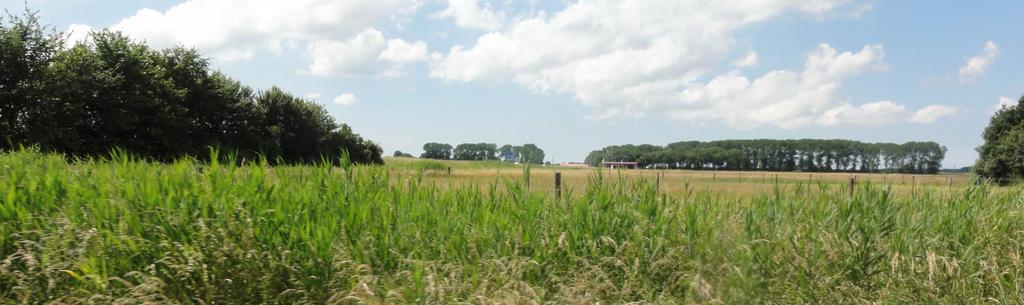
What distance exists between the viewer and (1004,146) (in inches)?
1598

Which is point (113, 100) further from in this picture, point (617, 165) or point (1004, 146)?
point (1004, 146)

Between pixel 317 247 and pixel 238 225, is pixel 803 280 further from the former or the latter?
pixel 238 225

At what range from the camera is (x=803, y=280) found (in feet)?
15.1

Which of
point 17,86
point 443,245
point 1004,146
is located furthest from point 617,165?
point 1004,146

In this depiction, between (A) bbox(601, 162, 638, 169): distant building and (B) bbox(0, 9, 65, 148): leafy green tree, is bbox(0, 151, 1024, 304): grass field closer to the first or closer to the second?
(A) bbox(601, 162, 638, 169): distant building

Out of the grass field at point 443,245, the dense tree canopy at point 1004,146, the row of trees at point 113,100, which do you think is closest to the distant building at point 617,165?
the grass field at point 443,245

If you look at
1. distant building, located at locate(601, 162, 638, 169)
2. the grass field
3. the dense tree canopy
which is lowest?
the grass field

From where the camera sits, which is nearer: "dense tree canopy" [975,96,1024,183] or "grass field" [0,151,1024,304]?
"grass field" [0,151,1024,304]

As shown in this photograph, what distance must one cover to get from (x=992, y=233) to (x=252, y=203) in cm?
648

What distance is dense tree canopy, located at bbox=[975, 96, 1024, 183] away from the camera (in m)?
38.6

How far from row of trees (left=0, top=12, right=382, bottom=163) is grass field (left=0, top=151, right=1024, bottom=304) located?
1742 cm

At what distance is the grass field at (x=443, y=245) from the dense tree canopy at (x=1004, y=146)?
40.4 m

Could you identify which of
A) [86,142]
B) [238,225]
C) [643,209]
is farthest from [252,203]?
[86,142]

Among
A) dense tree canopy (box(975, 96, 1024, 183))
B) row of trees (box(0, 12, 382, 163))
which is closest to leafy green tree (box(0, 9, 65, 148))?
row of trees (box(0, 12, 382, 163))
